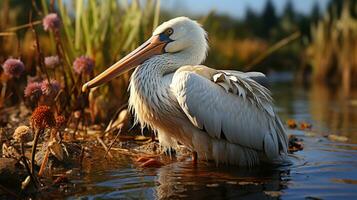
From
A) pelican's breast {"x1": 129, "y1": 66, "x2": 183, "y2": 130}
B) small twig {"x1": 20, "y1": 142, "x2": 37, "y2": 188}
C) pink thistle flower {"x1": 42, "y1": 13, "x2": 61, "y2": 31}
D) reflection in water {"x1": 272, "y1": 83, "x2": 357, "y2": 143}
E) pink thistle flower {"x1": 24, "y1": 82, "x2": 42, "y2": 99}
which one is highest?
pink thistle flower {"x1": 42, "y1": 13, "x2": 61, "y2": 31}

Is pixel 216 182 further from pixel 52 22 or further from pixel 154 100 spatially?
pixel 52 22

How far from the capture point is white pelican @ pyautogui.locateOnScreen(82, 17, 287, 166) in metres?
4.92

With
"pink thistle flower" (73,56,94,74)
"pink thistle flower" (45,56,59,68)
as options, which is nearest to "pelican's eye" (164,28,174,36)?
"pink thistle flower" (73,56,94,74)

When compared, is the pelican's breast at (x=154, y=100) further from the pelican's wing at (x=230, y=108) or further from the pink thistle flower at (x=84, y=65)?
the pink thistle flower at (x=84, y=65)

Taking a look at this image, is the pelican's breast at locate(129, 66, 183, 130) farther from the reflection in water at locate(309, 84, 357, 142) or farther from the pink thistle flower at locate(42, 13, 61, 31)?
the reflection in water at locate(309, 84, 357, 142)

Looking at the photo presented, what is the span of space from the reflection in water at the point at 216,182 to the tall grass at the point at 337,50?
11.6 meters

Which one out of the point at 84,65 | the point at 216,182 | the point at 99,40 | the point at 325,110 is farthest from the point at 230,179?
the point at 325,110

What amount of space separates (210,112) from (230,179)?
73cm

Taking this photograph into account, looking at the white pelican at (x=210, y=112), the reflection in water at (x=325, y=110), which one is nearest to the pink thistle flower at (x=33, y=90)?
the white pelican at (x=210, y=112)

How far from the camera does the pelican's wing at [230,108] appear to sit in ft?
16.0

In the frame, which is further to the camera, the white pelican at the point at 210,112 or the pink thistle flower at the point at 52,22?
the pink thistle flower at the point at 52,22

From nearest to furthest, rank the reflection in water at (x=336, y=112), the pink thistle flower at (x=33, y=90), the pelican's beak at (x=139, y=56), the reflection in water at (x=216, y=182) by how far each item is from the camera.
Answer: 1. the reflection in water at (x=216, y=182)
2. the pink thistle flower at (x=33, y=90)
3. the pelican's beak at (x=139, y=56)
4. the reflection in water at (x=336, y=112)

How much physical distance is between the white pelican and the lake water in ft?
0.63

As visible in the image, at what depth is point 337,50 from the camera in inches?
698
